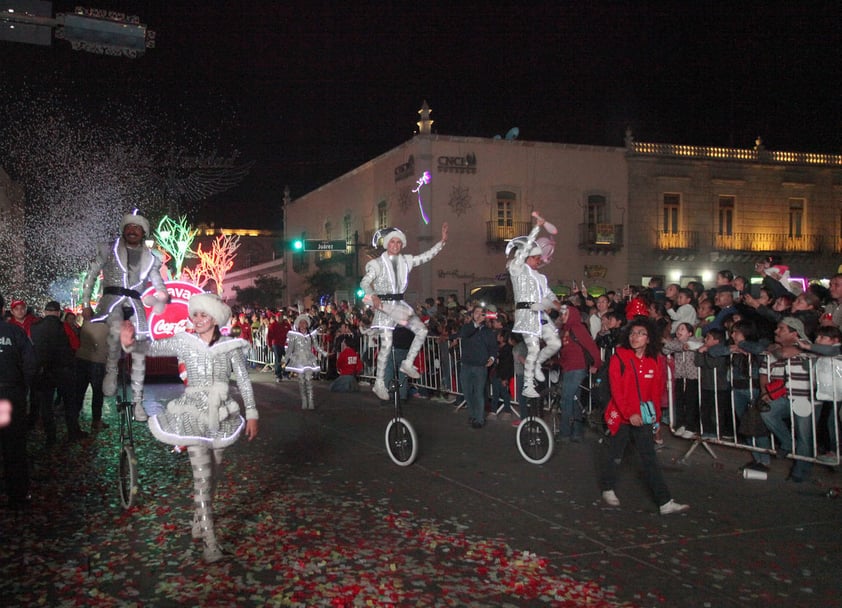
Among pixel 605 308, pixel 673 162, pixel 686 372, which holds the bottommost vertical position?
pixel 686 372

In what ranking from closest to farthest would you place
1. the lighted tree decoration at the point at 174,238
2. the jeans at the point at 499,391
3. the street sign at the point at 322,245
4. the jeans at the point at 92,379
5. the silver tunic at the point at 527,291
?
1. the silver tunic at the point at 527,291
2. the jeans at the point at 92,379
3. the jeans at the point at 499,391
4. the street sign at the point at 322,245
5. the lighted tree decoration at the point at 174,238

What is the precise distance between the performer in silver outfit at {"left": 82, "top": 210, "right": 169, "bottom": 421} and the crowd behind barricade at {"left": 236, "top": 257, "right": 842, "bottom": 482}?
276 cm

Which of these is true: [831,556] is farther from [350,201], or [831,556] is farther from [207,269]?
[207,269]

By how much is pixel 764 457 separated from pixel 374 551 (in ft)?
16.9

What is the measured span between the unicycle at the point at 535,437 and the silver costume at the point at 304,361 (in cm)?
542

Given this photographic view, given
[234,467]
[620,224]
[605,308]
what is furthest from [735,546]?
[620,224]

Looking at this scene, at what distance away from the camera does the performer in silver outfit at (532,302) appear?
850 centimetres

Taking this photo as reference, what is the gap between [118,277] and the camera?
775 cm

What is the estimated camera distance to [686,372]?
32.6 ft

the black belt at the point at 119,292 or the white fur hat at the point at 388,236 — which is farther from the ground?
the white fur hat at the point at 388,236

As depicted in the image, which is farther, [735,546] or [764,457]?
[764,457]

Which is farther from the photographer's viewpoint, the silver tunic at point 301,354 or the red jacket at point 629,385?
the silver tunic at point 301,354

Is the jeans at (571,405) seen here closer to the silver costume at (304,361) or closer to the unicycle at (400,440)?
the unicycle at (400,440)

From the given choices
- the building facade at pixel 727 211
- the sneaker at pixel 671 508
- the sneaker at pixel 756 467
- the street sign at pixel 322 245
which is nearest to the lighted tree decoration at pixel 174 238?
the street sign at pixel 322 245
